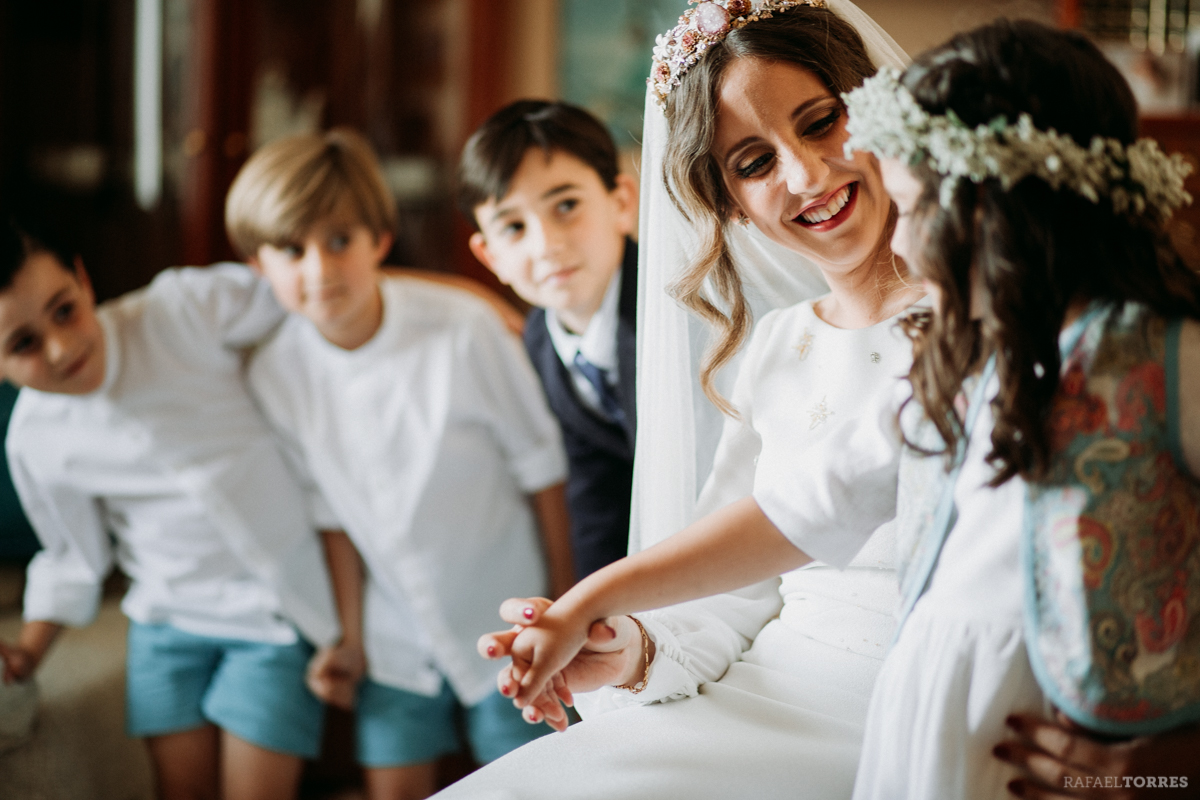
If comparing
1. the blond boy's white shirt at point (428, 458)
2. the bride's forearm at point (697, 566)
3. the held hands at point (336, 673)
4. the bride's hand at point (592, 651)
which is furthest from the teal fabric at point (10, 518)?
the bride's forearm at point (697, 566)

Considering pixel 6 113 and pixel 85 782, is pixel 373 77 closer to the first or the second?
pixel 6 113

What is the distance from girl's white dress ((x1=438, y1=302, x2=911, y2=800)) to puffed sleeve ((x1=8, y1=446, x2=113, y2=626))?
1040 millimetres

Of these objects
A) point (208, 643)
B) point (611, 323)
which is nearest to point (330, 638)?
point (208, 643)

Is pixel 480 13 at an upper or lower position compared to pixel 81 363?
upper

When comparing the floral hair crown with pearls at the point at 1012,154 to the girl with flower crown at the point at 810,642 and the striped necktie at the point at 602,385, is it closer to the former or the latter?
the girl with flower crown at the point at 810,642

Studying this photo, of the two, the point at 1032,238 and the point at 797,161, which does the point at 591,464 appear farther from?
the point at 1032,238

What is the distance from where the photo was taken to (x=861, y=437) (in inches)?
32.8

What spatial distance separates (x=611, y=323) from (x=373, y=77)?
5.61 feet

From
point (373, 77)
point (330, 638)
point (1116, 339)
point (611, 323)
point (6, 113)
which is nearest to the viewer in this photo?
point (1116, 339)

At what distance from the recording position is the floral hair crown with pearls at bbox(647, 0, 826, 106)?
106 cm

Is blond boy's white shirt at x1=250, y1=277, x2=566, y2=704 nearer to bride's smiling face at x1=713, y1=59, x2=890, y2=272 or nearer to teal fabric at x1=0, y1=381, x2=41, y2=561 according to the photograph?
teal fabric at x1=0, y1=381, x2=41, y2=561

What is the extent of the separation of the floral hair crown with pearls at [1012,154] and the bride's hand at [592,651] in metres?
0.49

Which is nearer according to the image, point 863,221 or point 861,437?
point 861,437

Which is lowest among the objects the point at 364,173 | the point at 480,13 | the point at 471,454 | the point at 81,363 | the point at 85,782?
the point at 85,782
